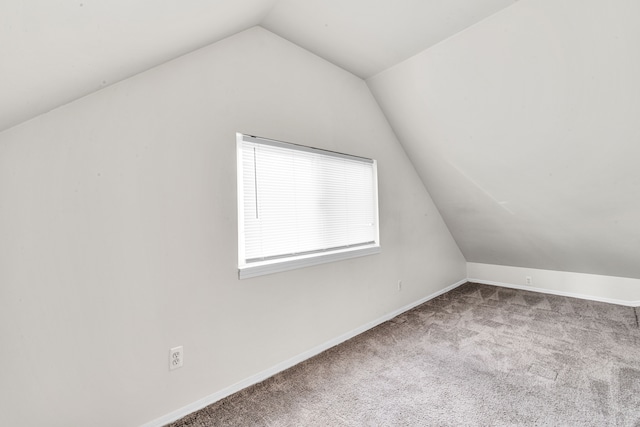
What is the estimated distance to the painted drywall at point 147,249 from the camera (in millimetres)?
1319

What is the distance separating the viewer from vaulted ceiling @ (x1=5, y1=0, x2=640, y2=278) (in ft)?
3.43

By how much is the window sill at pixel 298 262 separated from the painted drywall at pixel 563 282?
2.63m

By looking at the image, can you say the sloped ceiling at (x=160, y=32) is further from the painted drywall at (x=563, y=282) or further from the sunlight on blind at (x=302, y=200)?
the painted drywall at (x=563, y=282)

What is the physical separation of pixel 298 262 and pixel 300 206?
0.47 metres

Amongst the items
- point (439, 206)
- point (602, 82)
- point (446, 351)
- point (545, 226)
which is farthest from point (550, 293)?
point (602, 82)

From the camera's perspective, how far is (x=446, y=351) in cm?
246

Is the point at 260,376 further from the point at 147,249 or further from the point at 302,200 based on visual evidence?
the point at 302,200

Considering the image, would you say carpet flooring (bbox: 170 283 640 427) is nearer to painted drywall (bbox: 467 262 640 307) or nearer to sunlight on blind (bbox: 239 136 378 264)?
painted drywall (bbox: 467 262 640 307)

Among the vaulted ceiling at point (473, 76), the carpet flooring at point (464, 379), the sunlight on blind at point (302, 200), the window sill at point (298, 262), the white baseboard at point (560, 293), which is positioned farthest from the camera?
the white baseboard at point (560, 293)

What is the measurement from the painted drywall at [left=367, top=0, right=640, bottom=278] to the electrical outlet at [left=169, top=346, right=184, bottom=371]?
287cm

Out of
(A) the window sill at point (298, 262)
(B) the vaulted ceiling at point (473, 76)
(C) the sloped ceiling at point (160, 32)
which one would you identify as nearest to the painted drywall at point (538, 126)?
(B) the vaulted ceiling at point (473, 76)

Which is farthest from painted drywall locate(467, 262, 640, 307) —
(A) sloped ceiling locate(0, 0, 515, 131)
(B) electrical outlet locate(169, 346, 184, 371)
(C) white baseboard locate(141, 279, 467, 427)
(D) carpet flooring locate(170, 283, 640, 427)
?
(B) electrical outlet locate(169, 346, 184, 371)

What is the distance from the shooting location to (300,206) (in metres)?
2.44

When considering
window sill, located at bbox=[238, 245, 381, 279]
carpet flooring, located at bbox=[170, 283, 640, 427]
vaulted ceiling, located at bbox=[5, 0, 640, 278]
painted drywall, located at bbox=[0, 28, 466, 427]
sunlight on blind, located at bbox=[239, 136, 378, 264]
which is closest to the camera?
vaulted ceiling, located at bbox=[5, 0, 640, 278]
